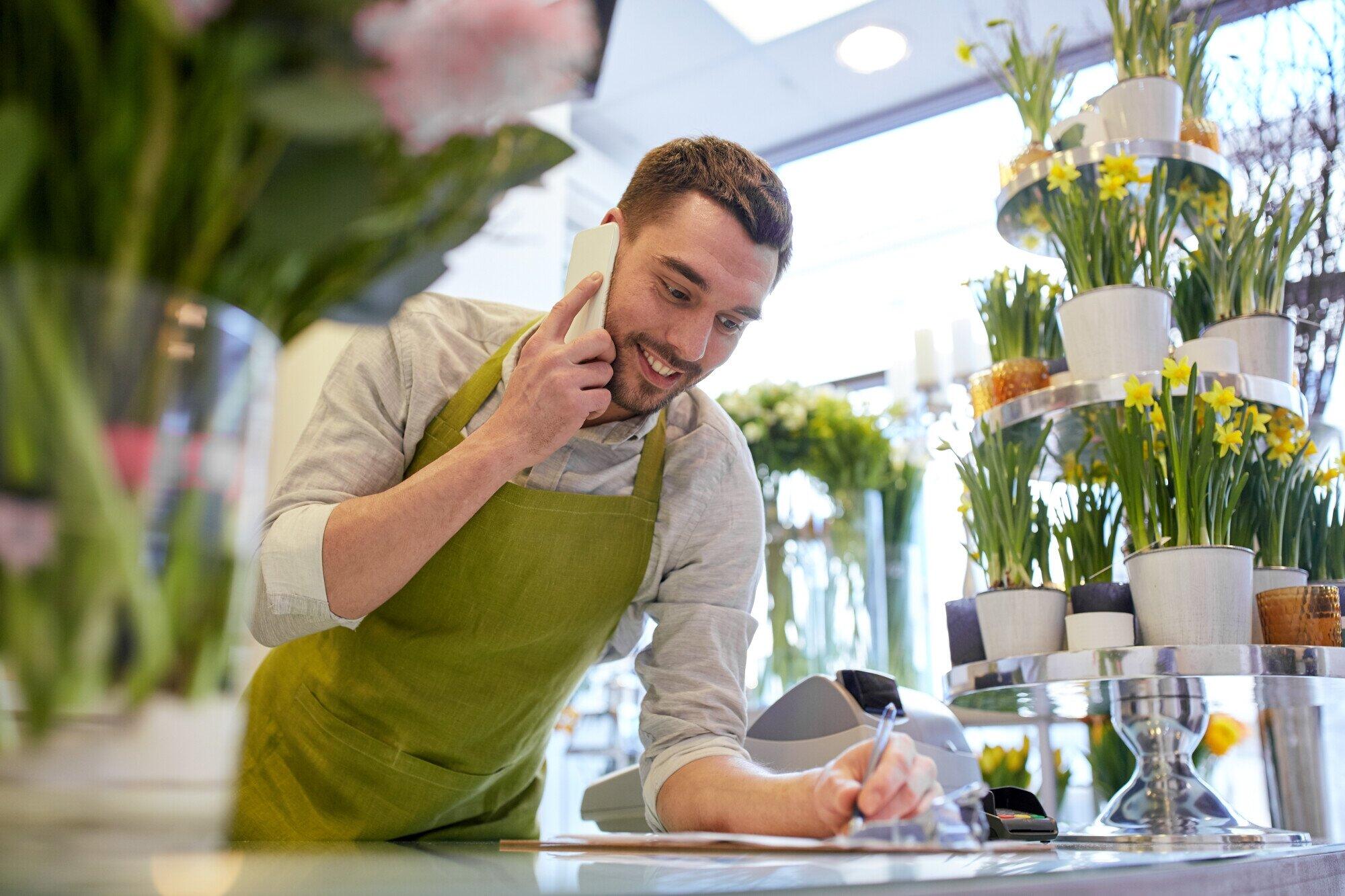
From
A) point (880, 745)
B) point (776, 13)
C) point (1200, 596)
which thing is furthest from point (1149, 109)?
point (776, 13)

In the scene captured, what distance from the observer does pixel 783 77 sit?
363 cm

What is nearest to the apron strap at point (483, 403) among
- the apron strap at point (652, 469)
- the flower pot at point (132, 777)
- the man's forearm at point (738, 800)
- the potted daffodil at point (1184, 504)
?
the apron strap at point (652, 469)

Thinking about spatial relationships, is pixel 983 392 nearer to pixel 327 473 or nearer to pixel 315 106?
pixel 327 473

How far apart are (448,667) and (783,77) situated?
115 inches

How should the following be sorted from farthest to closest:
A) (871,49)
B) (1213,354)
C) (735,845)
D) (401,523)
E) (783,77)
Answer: (783,77) < (871,49) < (1213,354) < (401,523) < (735,845)

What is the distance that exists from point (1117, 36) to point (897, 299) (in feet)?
6.76

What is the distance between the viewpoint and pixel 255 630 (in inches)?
43.6

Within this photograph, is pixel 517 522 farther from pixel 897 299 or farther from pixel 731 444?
pixel 897 299

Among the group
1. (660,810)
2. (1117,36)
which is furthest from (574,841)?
(1117,36)

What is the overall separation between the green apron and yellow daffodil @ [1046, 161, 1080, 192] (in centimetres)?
73

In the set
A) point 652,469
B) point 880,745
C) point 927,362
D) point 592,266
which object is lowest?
point 880,745

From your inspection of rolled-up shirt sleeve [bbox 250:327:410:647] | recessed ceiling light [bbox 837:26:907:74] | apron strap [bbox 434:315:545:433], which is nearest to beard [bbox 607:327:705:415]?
apron strap [bbox 434:315:545:433]

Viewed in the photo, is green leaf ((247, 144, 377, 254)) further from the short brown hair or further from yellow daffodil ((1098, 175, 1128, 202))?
yellow daffodil ((1098, 175, 1128, 202))

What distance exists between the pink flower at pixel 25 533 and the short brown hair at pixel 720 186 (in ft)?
3.49
